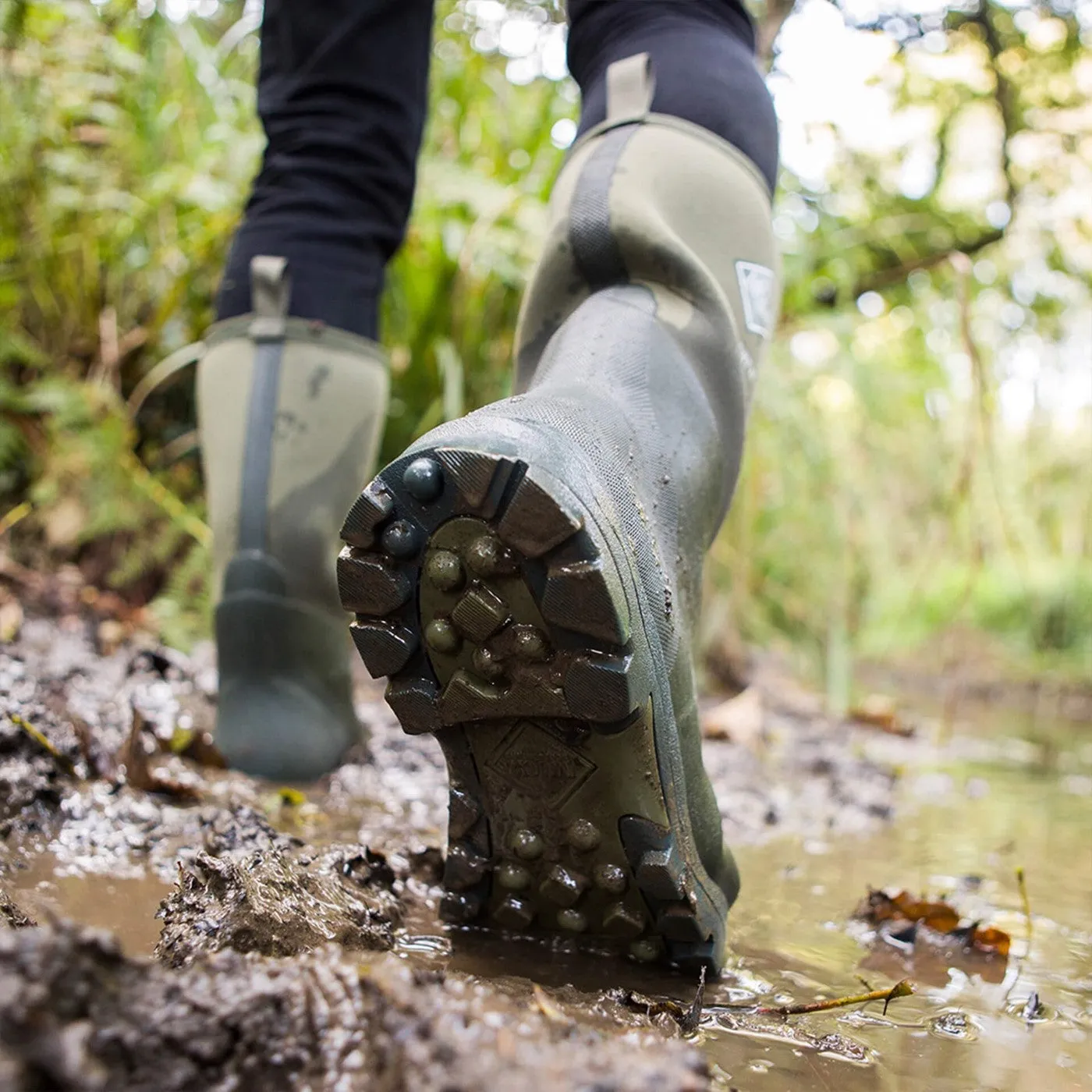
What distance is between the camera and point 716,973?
81 centimetres

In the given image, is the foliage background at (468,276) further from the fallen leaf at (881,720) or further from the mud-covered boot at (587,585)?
the mud-covered boot at (587,585)

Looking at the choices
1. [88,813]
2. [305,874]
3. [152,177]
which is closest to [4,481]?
[152,177]

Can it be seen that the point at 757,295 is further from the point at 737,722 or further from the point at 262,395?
the point at 737,722

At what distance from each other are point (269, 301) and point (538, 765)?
0.75 metres

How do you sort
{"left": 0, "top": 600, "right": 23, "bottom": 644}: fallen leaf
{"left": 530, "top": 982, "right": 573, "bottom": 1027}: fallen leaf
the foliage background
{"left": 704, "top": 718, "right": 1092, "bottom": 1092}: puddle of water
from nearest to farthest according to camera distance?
{"left": 530, "top": 982, "right": 573, "bottom": 1027}: fallen leaf
{"left": 704, "top": 718, "right": 1092, "bottom": 1092}: puddle of water
{"left": 0, "top": 600, "right": 23, "bottom": 644}: fallen leaf
the foliage background

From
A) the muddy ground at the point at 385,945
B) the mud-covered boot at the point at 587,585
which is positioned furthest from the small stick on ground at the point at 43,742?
the mud-covered boot at the point at 587,585

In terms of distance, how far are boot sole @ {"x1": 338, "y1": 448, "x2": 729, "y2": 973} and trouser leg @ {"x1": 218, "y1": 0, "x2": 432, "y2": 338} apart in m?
0.67

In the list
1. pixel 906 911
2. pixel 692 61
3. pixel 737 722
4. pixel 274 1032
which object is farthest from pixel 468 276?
pixel 274 1032

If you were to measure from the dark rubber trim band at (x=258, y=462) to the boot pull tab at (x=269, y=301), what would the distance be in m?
0.05

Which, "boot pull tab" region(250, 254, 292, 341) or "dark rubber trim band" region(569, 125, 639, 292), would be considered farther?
"boot pull tab" region(250, 254, 292, 341)

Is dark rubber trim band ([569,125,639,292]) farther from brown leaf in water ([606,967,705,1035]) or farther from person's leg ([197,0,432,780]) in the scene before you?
brown leaf in water ([606,967,705,1035])

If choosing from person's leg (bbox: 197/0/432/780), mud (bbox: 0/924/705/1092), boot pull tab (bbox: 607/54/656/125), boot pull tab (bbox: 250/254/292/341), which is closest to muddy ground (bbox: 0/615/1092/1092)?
mud (bbox: 0/924/705/1092)

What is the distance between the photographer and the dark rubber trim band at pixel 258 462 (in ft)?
4.02

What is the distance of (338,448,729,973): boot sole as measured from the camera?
670 mm
